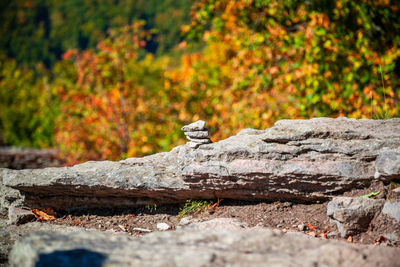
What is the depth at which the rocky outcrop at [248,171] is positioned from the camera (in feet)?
11.3

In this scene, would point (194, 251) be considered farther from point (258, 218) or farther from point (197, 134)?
point (197, 134)

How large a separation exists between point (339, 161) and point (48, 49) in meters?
39.9

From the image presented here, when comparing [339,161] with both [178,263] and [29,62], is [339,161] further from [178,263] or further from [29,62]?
[29,62]

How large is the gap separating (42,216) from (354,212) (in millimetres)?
3771

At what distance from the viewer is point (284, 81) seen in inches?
260

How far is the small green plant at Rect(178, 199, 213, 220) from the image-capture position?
13.1ft

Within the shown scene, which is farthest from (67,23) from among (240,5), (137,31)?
(240,5)

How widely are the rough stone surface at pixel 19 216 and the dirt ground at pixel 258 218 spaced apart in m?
0.32

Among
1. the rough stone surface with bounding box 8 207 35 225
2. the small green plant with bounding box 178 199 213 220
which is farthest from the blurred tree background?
the rough stone surface with bounding box 8 207 35 225

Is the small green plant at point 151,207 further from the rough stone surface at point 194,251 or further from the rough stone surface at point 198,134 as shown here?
the rough stone surface at point 194,251

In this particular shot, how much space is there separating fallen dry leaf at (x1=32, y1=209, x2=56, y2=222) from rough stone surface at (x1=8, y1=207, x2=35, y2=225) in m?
0.08

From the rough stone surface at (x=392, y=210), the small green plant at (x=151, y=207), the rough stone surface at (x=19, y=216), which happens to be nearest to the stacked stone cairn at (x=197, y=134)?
the small green plant at (x=151, y=207)

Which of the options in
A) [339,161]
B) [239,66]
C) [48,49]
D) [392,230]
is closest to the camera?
[392,230]

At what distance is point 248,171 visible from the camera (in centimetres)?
361
